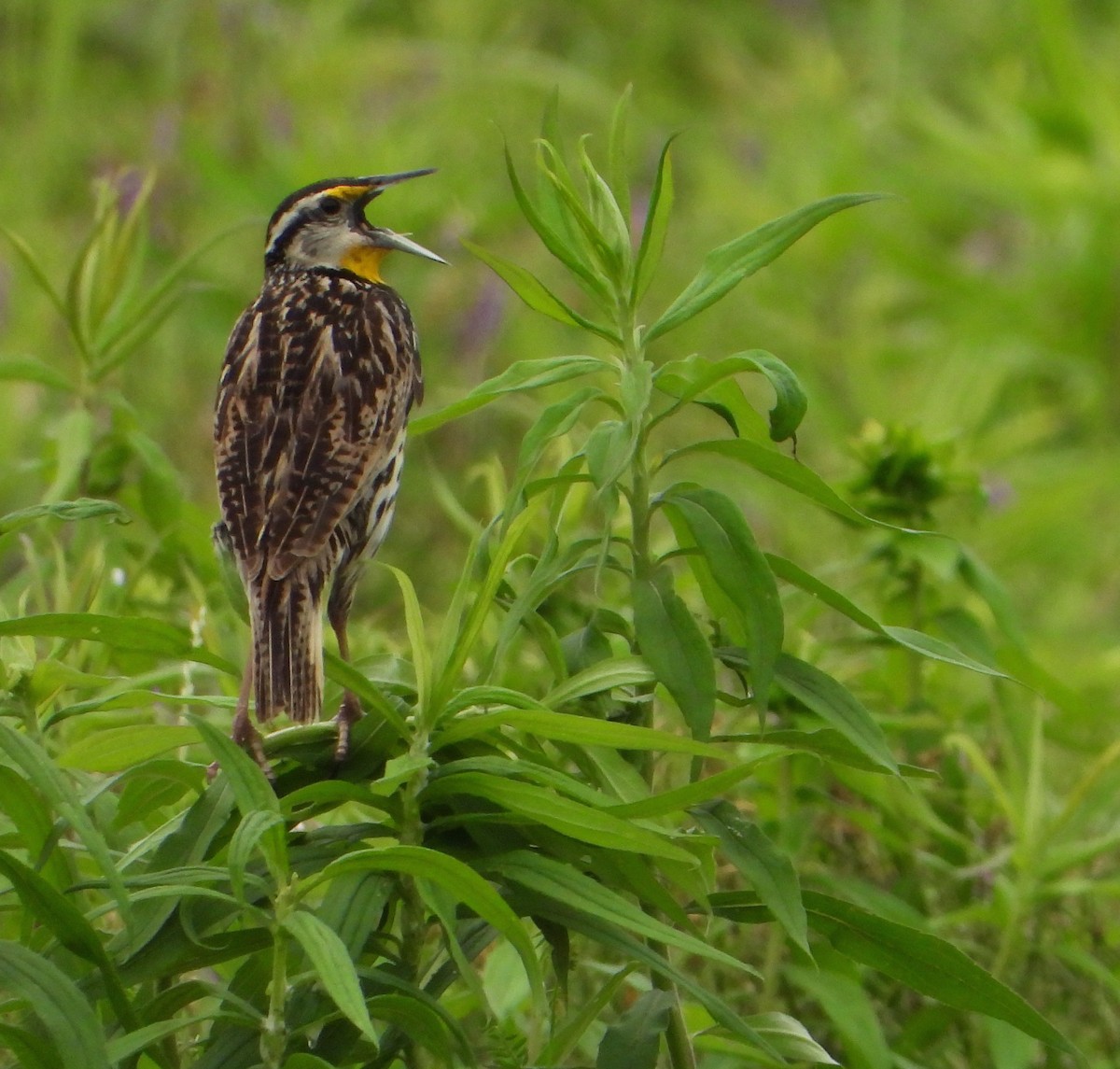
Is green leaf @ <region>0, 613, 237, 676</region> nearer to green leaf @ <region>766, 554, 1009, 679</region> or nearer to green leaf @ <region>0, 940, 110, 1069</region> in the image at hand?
green leaf @ <region>0, 940, 110, 1069</region>

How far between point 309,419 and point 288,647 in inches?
15.6

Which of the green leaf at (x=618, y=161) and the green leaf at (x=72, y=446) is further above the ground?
the green leaf at (x=618, y=161)

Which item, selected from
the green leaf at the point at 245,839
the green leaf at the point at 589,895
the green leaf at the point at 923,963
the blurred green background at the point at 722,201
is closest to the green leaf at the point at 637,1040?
the green leaf at the point at 589,895

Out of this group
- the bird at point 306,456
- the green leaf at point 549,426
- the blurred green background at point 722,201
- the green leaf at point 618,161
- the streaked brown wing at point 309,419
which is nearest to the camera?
the green leaf at point 549,426

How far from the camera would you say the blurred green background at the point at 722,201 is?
606cm

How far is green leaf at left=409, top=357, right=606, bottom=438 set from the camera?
201 centimetres

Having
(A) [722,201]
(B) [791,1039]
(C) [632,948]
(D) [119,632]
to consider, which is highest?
(A) [722,201]

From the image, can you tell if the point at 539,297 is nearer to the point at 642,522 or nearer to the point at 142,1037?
the point at 642,522

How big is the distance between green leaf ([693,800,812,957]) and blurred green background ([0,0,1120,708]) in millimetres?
2467

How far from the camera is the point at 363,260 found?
319 cm

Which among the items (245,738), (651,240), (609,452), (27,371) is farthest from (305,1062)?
(27,371)

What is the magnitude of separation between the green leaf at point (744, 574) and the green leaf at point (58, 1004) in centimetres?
68

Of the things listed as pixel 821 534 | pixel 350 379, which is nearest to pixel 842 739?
pixel 350 379

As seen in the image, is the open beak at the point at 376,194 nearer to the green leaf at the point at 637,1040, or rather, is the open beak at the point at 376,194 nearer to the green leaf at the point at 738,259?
the green leaf at the point at 738,259
